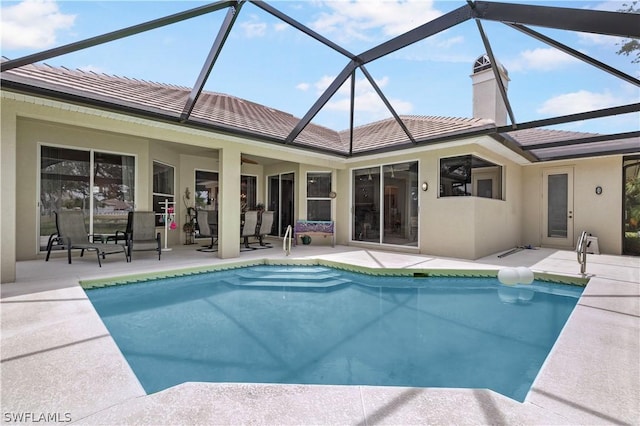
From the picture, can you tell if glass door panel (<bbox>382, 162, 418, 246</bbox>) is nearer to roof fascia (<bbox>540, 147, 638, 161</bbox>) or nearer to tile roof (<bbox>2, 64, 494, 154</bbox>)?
tile roof (<bbox>2, 64, 494, 154</bbox>)

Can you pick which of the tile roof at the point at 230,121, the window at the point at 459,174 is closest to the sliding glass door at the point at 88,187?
the tile roof at the point at 230,121

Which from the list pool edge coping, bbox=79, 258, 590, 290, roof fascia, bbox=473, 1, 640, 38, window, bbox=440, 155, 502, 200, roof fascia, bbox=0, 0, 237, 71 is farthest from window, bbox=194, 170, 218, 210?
roof fascia, bbox=473, 1, 640, 38

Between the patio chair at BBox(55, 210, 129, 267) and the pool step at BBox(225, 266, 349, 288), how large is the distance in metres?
2.69

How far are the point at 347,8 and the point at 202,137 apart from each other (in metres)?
4.09

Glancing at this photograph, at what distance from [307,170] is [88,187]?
6.19m

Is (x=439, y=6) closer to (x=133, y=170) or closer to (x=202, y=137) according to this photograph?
(x=202, y=137)

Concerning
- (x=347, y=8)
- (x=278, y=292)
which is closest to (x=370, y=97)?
(x=347, y=8)

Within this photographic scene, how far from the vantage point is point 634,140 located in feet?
26.2

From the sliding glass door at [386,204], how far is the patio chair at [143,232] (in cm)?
594

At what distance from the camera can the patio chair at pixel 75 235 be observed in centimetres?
621

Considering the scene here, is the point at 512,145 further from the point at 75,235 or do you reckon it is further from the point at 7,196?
the point at 75,235

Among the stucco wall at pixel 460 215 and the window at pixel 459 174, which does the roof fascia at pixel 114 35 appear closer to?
the stucco wall at pixel 460 215

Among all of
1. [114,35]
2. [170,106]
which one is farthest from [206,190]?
[114,35]

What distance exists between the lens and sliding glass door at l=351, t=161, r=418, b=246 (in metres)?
8.86
